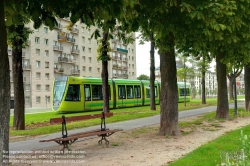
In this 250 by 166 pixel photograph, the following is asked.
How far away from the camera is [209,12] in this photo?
25.7 feet

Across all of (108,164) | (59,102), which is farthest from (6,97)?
(59,102)

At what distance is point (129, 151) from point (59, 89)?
64.7ft

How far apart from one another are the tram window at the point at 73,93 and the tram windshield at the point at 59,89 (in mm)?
517

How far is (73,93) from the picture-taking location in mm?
27047

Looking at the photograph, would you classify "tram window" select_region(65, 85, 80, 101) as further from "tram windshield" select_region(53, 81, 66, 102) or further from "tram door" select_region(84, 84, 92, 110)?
"tram door" select_region(84, 84, 92, 110)

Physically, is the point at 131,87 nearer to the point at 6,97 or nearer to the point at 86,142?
the point at 86,142

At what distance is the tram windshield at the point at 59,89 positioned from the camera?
26719 mm

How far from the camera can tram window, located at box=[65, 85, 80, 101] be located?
26.8m

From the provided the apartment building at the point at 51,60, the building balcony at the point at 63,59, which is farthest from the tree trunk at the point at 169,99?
the building balcony at the point at 63,59

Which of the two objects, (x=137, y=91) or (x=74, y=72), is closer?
(x=137, y=91)

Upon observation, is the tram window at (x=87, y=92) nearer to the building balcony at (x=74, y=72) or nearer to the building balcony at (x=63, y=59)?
the building balcony at (x=63, y=59)

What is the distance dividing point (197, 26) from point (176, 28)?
84 cm

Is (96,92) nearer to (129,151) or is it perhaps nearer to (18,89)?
(18,89)

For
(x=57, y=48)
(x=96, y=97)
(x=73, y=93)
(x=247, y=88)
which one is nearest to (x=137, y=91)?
(x=96, y=97)
